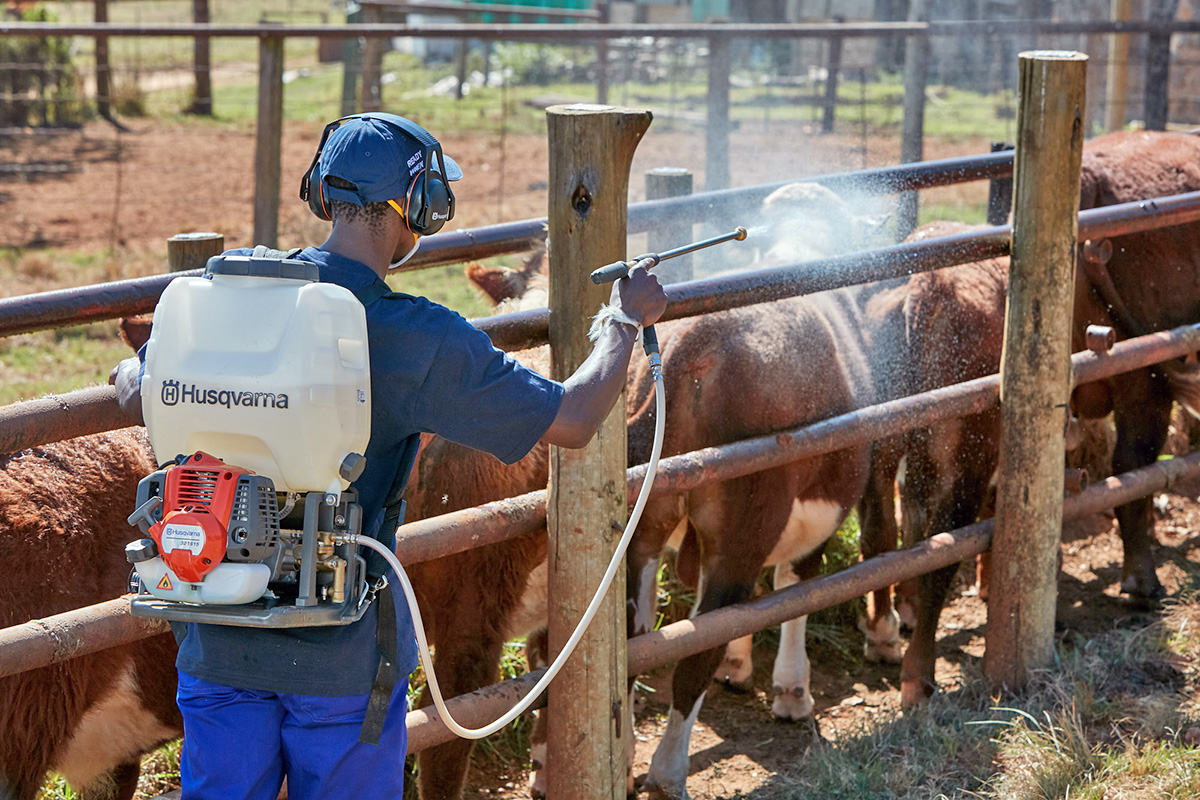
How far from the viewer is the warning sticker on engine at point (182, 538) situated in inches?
71.6

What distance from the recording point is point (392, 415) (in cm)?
207

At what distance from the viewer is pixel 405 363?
2025 millimetres

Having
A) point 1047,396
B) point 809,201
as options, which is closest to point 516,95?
point 809,201

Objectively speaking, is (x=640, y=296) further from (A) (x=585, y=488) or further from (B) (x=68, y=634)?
(B) (x=68, y=634)

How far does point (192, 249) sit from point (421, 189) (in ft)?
5.38

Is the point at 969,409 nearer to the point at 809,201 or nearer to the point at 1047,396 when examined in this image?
the point at 1047,396

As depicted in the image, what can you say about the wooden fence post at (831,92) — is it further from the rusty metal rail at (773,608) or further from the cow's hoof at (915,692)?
the cow's hoof at (915,692)

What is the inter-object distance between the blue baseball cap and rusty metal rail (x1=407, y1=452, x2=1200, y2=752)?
50.2 inches

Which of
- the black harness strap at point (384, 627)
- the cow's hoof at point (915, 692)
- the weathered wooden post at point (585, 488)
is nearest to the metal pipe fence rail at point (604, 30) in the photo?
the cow's hoof at point (915, 692)

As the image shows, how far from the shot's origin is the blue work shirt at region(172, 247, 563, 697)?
2029 millimetres

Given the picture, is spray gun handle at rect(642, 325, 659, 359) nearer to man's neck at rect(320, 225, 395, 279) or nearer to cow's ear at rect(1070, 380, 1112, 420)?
man's neck at rect(320, 225, 395, 279)

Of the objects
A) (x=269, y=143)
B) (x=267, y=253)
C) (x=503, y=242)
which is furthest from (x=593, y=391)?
(x=269, y=143)

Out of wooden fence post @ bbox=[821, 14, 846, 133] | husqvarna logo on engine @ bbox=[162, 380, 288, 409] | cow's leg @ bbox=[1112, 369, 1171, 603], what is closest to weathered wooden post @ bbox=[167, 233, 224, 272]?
husqvarna logo on engine @ bbox=[162, 380, 288, 409]

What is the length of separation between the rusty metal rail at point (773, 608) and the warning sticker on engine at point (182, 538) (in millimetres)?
1074
